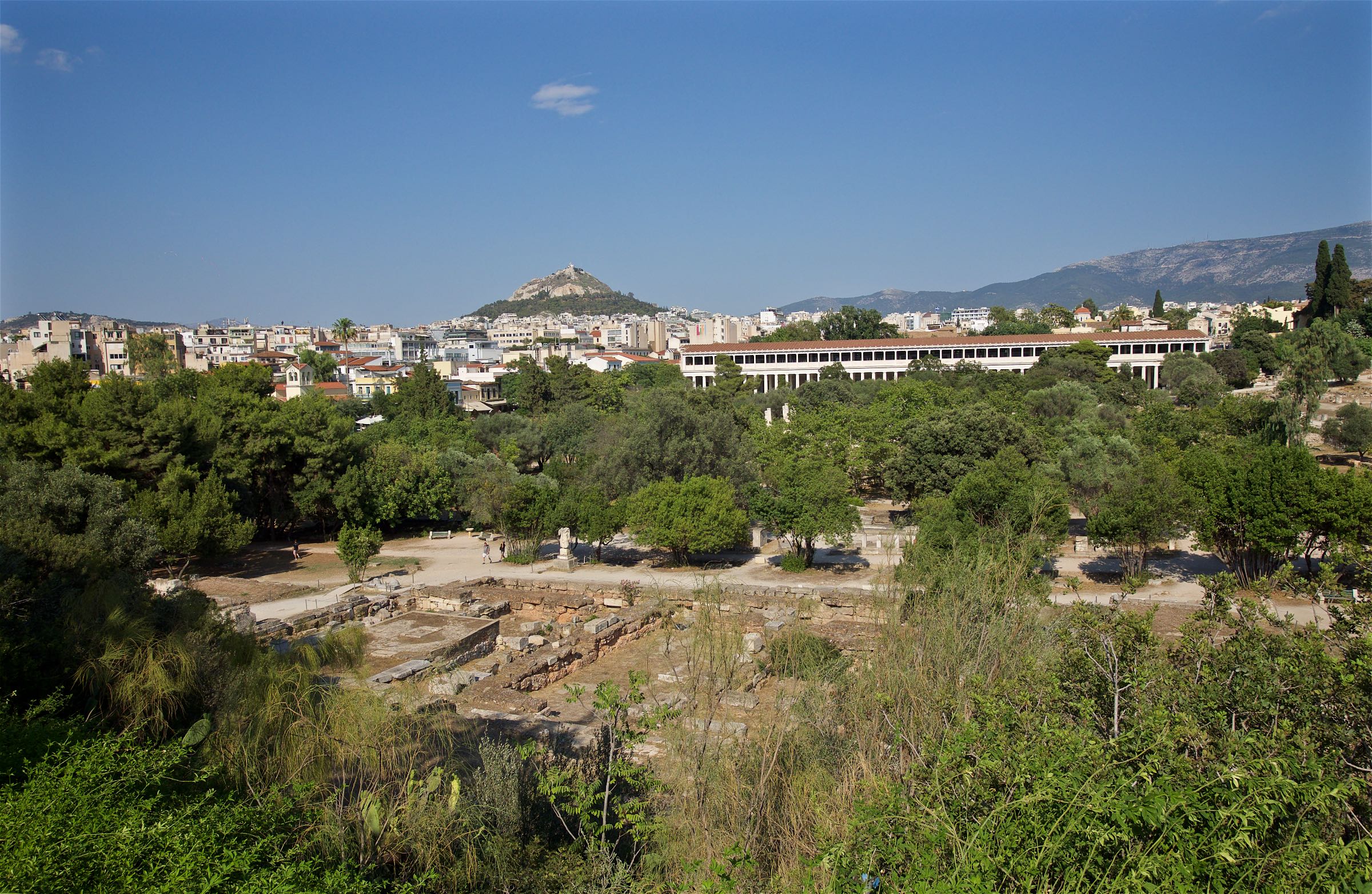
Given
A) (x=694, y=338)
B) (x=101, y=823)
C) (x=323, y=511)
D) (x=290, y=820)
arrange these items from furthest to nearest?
(x=694, y=338) → (x=323, y=511) → (x=290, y=820) → (x=101, y=823)

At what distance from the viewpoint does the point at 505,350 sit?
111m

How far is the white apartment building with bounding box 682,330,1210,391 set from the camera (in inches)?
2509

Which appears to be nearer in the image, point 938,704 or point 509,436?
point 938,704

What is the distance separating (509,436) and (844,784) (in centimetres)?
3331

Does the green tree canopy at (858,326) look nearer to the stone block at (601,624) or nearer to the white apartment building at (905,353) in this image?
the white apartment building at (905,353)

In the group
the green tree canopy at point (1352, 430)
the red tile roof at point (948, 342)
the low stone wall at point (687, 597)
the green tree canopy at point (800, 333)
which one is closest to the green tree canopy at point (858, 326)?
the green tree canopy at point (800, 333)

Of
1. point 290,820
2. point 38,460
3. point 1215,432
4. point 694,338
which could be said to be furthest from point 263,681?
point 694,338

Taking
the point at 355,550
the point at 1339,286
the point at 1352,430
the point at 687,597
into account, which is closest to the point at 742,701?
the point at 687,597

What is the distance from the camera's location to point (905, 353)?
2643 inches

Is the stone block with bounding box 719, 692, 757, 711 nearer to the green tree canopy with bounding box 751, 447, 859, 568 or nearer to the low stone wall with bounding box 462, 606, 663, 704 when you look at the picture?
the low stone wall with bounding box 462, 606, 663, 704

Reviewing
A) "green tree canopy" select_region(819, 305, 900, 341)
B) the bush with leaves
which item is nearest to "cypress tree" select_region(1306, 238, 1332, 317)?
"green tree canopy" select_region(819, 305, 900, 341)

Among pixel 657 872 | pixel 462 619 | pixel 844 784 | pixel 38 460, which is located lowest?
pixel 462 619

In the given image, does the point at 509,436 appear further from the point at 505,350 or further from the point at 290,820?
the point at 505,350

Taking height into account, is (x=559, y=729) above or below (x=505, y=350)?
below
